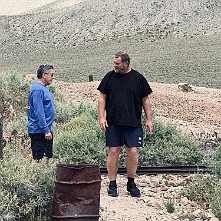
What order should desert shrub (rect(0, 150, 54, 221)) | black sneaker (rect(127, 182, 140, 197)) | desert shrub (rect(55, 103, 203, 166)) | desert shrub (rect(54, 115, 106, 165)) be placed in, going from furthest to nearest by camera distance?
desert shrub (rect(55, 103, 203, 166)) < desert shrub (rect(54, 115, 106, 165)) < black sneaker (rect(127, 182, 140, 197)) < desert shrub (rect(0, 150, 54, 221))

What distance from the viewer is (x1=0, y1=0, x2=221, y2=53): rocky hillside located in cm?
7322

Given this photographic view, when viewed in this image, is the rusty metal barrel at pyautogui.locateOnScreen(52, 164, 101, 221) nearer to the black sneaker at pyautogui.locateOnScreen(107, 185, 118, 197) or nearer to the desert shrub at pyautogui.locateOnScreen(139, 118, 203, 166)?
the black sneaker at pyautogui.locateOnScreen(107, 185, 118, 197)

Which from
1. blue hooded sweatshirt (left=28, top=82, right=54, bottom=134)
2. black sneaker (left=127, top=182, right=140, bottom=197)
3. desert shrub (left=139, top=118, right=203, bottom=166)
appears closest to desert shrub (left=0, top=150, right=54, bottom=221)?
blue hooded sweatshirt (left=28, top=82, right=54, bottom=134)

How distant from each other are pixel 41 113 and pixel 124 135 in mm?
1206

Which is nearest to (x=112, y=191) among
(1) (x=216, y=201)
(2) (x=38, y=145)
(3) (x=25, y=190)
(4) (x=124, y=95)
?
(2) (x=38, y=145)

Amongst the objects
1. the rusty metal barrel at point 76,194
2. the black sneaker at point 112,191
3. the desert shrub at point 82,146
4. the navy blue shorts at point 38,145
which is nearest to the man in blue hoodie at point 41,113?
the navy blue shorts at point 38,145

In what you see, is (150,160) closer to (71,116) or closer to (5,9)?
(71,116)

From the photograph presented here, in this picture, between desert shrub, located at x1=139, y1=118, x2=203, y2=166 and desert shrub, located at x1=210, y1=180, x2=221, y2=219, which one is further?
desert shrub, located at x1=139, y1=118, x2=203, y2=166

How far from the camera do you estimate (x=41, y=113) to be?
29.9 ft

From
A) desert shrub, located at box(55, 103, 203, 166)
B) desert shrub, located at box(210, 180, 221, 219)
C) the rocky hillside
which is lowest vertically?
desert shrub, located at box(210, 180, 221, 219)

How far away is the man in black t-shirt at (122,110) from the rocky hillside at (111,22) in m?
56.7

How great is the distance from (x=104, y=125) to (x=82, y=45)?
57938 mm

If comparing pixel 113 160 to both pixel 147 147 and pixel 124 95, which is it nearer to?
pixel 124 95

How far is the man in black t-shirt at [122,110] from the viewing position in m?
9.13
